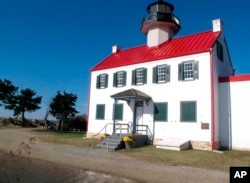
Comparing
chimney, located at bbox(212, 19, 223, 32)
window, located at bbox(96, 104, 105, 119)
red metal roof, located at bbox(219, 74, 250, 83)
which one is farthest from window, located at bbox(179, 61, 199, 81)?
window, located at bbox(96, 104, 105, 119)

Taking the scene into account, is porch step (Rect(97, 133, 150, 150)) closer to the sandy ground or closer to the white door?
the white door

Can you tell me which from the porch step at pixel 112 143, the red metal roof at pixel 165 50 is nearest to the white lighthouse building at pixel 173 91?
the red metal roof at pixel 165 50

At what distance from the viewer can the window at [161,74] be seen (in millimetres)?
19266

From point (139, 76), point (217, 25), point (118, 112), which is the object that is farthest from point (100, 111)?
point (217, 25)

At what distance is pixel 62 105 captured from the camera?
36.1m

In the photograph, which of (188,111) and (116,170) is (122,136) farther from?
(116,170)

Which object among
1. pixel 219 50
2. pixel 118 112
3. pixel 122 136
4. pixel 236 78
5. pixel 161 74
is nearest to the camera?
pixel 236 78

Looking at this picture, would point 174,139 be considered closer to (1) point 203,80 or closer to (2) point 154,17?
(1) point 203,80

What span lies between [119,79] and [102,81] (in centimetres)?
210

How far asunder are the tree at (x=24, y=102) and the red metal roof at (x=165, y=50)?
17022mm

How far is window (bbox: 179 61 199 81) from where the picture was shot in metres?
17.8

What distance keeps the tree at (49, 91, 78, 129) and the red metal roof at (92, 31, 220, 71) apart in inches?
505

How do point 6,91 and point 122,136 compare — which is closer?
point 122,136

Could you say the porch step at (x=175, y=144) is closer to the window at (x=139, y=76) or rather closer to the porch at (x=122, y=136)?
the porch at (x=122, y=136)
